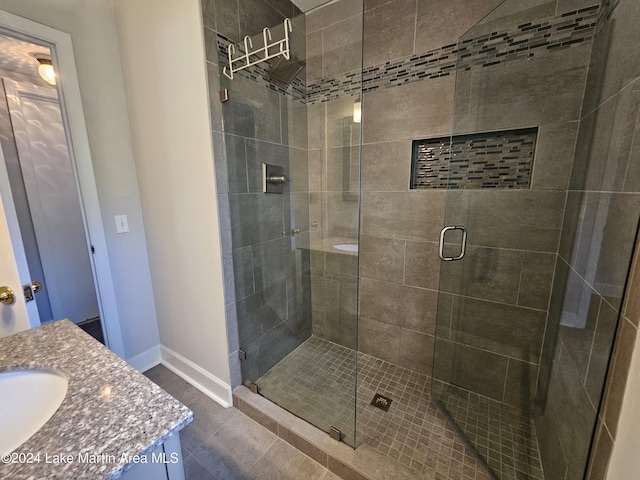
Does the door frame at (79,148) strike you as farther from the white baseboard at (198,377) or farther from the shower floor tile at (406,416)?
the shower floor tile at (406,416)

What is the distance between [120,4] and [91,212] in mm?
1339

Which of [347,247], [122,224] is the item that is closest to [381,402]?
[347,247]

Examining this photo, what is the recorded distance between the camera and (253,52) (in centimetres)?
153

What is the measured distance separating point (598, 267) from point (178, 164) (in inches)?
80.9

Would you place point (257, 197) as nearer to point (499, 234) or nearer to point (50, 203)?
point (499, 234)

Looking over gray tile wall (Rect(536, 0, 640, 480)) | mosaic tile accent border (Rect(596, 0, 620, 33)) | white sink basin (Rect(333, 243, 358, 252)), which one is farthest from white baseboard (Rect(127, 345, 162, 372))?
mosaic tile accent border (Rect(596, 0, 620, 33))

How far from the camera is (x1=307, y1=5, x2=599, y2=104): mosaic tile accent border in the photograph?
1212mm

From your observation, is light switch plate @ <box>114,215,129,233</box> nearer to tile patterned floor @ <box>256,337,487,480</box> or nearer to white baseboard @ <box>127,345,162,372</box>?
white baseboard @ <box>127,345,162,372</box>

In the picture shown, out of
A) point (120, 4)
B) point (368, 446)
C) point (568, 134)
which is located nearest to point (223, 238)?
point (368, 446)

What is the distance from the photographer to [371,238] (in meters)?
1.99

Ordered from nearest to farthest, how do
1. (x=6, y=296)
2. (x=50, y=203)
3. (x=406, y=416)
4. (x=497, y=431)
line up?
1. (x=6, y=296)
2. (x=497, y=431)
3. (x=406, y=416)
4. (x=50, y=203)

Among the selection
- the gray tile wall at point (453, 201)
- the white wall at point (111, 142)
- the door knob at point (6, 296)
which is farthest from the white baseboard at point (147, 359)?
the gray tile wall at point (453, 201)

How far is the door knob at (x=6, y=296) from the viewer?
103 cm

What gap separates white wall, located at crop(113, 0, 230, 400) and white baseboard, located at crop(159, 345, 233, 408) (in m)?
0.03
